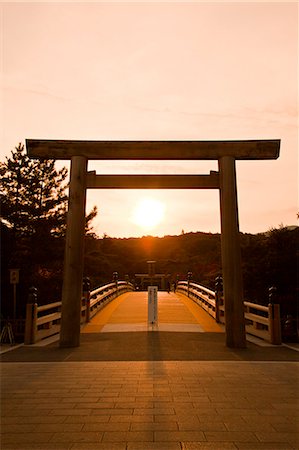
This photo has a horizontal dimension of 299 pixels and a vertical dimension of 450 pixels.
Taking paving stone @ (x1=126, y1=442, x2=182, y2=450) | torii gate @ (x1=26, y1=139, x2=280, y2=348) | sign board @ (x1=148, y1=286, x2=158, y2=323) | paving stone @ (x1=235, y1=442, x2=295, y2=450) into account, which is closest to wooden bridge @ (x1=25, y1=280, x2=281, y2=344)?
sign board @ (x1=148, y1=286, x2=158, y2=323)

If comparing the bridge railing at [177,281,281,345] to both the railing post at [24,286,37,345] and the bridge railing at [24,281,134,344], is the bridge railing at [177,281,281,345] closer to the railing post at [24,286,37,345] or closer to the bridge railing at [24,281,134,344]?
the bridge railing at [24,281,134,344]

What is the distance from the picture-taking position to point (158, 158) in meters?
9.06

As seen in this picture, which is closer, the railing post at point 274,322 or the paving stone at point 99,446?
the paving stone at point 99,446

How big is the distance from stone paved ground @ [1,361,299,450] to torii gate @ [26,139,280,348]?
2061 mm

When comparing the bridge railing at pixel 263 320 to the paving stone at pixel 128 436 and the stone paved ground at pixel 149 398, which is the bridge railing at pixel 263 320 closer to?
the stone paved ground at pixel 149 398

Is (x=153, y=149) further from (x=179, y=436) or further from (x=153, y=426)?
(x=179, y=436)

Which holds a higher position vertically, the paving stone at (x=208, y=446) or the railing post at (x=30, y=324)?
the railing post at (x=30, y=324)

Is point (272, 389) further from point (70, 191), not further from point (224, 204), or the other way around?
point (70, 191)

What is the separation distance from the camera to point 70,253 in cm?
855

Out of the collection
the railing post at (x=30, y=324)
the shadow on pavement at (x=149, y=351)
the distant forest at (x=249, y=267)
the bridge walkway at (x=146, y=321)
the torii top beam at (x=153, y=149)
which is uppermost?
the torii top beam at (x=153, y=149)

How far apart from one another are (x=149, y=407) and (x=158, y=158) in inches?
246

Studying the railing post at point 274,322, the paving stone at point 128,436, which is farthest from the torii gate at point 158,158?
the paving stone at point 128,436

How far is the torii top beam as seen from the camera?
8.91 m

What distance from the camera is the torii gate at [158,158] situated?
8.41 metres
